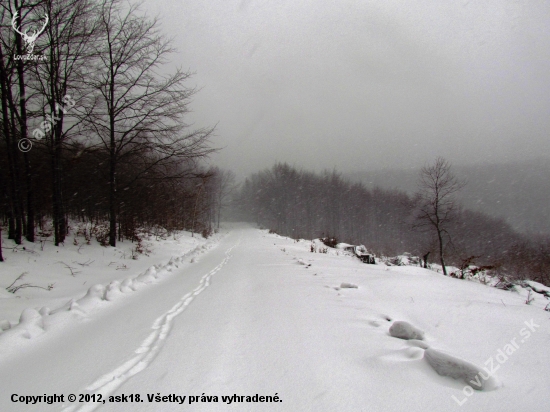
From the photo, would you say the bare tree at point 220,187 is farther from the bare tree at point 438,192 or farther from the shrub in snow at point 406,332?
the shrub in snow at point 406,332

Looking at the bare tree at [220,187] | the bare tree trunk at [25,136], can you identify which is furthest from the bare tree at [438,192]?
the bare tree at [220,187]

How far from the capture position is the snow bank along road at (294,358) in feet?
5.86

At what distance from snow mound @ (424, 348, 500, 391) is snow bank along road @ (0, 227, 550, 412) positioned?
1 centimetres

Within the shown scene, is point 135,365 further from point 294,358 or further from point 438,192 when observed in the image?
point 438,192

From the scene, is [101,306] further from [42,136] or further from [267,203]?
[267,203]

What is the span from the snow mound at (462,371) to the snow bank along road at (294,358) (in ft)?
0.03

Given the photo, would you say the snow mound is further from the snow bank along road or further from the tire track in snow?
the tire track in snow

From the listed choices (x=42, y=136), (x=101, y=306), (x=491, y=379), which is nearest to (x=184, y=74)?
(x=42, y=136)

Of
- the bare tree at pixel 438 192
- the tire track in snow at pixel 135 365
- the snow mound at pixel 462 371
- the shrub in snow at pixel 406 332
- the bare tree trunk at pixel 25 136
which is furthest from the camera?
the bare tree at pixel 438 192

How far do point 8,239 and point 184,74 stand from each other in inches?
309

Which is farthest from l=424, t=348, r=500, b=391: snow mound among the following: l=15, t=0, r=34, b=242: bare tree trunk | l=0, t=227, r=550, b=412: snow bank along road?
l=15, t=0, r=34, b=242: bare tree trunk

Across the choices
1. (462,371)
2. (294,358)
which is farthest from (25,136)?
(462,371)

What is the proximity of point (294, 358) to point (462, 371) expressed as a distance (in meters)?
1.26

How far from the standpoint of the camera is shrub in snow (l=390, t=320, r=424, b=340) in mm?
2676
